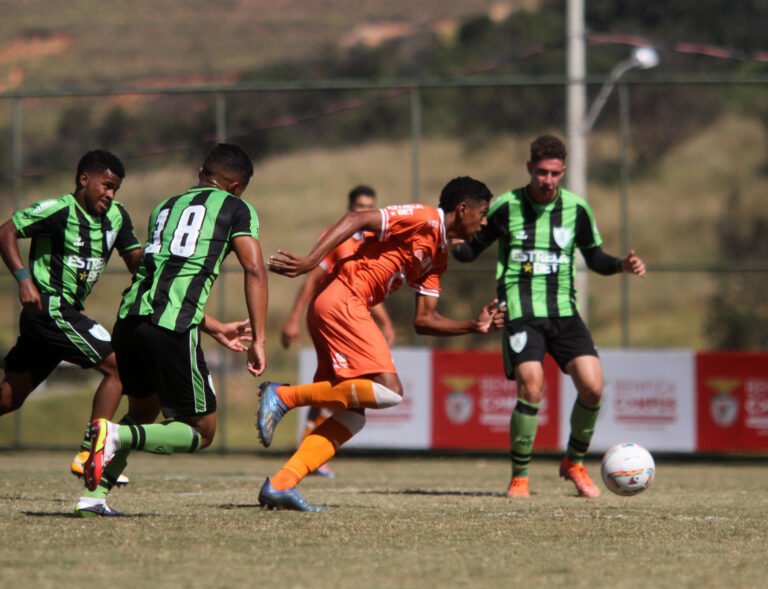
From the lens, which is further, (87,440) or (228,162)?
(228,162)

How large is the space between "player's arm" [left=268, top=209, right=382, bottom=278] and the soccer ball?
201cm

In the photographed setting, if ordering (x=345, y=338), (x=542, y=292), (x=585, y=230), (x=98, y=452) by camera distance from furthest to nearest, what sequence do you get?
(x=585, y=230), (x=542, y=292), (x=345, y=338), (x=98, y=452)

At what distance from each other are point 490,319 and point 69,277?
8.28 ft

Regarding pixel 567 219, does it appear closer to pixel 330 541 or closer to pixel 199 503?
pixel 199 503

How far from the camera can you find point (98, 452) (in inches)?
249

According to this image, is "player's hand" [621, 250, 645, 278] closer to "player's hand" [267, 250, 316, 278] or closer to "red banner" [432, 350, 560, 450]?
"player's hand" [267, 250, 316, 278]

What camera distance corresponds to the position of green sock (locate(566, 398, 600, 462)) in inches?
350

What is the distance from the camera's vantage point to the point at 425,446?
13391mm

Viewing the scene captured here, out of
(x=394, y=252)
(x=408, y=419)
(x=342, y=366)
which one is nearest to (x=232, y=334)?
(x=342, y=366)

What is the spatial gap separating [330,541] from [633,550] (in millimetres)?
1317

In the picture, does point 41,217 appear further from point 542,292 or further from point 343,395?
point 542,292

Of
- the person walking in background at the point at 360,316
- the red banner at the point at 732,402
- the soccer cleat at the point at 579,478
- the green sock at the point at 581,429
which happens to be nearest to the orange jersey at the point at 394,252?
the person walking in background at the point at 360,316

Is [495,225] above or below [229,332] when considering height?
above

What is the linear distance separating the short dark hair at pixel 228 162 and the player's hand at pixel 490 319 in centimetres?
150
